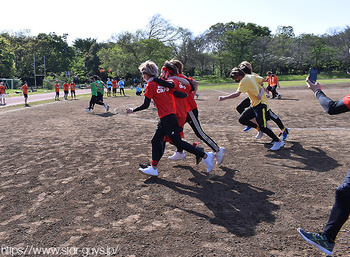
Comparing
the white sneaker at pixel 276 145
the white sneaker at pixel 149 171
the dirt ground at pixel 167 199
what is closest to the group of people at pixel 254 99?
the white sneaker at pixel 276 145

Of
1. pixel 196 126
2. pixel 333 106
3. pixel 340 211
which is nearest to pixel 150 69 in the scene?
pixel 196 126

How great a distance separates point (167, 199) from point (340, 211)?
2257 mm

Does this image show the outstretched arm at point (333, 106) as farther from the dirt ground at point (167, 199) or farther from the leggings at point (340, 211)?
the dirt ground at point (167, 199)

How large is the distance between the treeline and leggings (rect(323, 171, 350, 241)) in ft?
180

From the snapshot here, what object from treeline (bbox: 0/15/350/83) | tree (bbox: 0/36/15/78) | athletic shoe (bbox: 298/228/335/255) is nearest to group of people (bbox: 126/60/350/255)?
athletic shoe (bbox: 298/228/335/255)

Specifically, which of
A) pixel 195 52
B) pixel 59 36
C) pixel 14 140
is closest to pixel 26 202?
pixel 14 140

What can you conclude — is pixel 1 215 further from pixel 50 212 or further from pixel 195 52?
pixel 195 52

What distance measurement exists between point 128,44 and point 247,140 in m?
53.3

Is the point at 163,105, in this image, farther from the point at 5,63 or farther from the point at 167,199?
the point at 5,63

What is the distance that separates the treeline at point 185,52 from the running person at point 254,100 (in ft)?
166

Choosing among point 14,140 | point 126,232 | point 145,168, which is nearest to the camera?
point 126,232

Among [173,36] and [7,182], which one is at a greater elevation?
[173,36]

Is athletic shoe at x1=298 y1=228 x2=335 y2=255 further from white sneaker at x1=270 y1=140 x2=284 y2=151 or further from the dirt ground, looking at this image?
white sneaker at x1=270 y1=140 x2=284 y2=151

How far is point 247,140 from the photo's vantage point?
767cm
